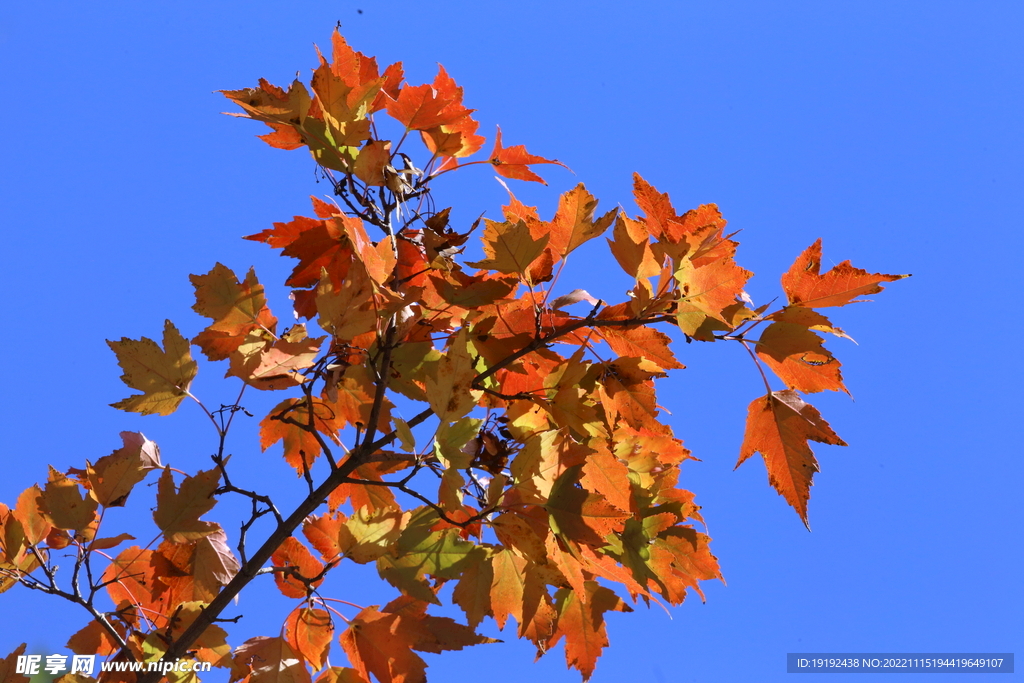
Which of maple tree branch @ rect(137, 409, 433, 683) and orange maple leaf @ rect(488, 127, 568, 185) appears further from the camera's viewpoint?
orange maple leaf @ rect(488, 127, 568, 185)

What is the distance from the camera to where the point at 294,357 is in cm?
65

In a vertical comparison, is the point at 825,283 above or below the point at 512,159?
below

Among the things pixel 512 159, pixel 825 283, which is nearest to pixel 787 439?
pixel 825 283

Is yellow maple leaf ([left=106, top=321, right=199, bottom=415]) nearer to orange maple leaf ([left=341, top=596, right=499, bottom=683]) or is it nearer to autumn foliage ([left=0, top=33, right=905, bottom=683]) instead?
autumn foliage ([left=0, top=33, right=905, bottom=683])

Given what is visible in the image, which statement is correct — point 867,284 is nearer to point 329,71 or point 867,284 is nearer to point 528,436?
point 528,436

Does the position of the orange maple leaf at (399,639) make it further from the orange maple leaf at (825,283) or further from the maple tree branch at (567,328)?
the orange maple leaf at (825,283)

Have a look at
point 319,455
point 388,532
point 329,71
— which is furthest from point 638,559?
point 329,71

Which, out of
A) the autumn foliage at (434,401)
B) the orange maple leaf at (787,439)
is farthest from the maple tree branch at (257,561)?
the orange maple leaf at (787,439)

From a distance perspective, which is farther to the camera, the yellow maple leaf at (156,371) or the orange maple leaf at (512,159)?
the orange maple leaf at (512,159)

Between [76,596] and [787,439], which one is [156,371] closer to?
[76,596]

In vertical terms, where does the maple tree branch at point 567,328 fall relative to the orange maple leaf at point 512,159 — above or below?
below

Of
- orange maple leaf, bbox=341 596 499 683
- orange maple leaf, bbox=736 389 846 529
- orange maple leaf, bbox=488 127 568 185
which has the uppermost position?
orange maple leaf, bbox=488 127 568 185

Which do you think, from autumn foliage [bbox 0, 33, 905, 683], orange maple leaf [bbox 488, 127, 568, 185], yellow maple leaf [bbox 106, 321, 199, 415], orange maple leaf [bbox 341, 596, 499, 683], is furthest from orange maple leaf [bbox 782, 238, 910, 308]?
yellow maple leaf [bbox 106, 321, 199, 415]

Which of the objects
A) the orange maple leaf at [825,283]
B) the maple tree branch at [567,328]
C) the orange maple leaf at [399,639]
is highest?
the orange maple leaf at [825,283]
